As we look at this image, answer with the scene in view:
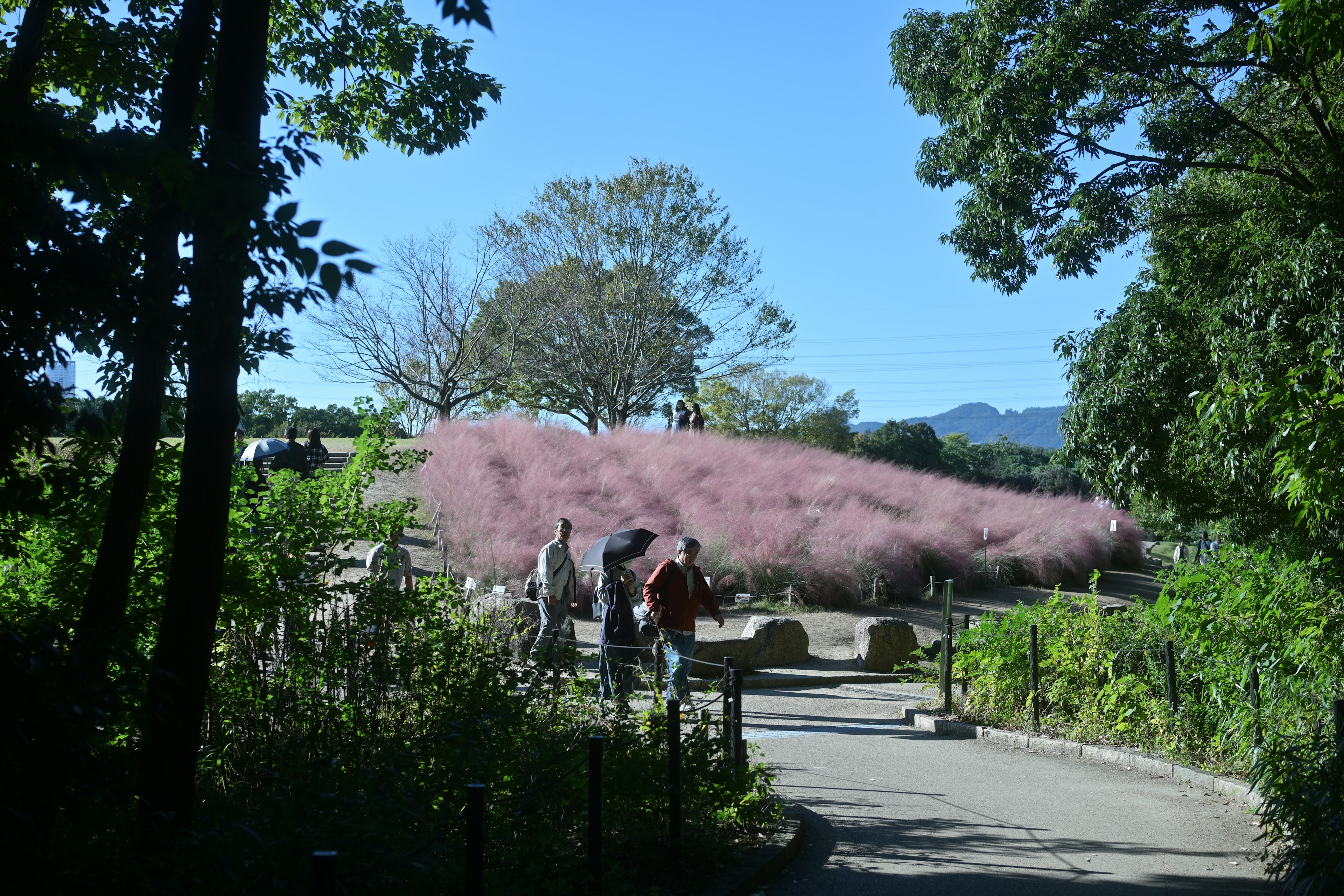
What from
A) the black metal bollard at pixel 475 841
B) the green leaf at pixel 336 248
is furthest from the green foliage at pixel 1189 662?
the green leaf at pixel 336 248

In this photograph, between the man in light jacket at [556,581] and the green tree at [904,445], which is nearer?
the man in light jacket at [556,581]

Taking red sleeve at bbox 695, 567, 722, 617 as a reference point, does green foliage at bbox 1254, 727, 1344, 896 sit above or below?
below

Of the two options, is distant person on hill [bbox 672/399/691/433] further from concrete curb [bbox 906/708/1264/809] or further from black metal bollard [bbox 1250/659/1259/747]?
black metal bollard [bbox 1250/659/1259/747]

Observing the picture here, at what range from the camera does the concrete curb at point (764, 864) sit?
202 inches

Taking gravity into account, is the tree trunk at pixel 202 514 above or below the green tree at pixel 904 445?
below

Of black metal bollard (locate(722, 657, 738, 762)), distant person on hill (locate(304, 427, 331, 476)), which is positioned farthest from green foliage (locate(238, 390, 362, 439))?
black metal bollard (locate(722, 657, 738, 762))

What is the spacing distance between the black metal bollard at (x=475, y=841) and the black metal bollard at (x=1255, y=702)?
584 centimetres

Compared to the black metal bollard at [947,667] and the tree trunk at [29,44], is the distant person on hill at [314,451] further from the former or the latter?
the tree trunk at [29,44]

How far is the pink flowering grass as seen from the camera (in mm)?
22297

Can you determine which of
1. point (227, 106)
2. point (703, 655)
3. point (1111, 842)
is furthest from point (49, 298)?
point (703, 655)

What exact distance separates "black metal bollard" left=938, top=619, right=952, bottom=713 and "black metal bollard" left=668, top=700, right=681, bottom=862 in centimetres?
640

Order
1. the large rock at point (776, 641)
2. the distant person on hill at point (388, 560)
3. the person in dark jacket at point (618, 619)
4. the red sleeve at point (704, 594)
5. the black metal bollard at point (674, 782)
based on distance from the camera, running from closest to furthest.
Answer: the black metal bollard at point (674, 782) → the distant person on hill at point (388, 560) → the red sleeve at point (704, 594) → the person in dark jacket at point (618, 619) → the large rock at point (776, 641)

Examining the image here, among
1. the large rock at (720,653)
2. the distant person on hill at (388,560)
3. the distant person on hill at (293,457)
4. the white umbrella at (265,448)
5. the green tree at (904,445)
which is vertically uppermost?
the green tree at (904,445)

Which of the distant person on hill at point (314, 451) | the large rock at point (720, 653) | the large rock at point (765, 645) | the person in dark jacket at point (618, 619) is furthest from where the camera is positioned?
the large rock at point (765, 645)
